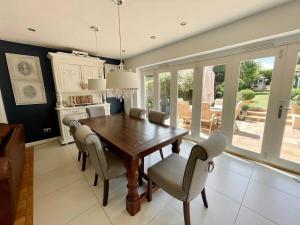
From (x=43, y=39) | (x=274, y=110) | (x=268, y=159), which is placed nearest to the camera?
(x=274, y=110)

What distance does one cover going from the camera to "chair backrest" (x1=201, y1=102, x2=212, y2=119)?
3003 millimetres

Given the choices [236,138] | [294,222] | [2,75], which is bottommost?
[294,222]

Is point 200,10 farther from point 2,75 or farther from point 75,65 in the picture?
point 2,75

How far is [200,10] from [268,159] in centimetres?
260

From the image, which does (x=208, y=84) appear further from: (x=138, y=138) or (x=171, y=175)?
(x=171, y=175)

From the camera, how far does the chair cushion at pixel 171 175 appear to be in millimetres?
1244

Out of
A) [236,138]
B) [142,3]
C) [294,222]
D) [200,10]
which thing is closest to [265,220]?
[294,222]

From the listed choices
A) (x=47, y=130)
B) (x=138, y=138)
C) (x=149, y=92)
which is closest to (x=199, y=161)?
(x=138, y=138)

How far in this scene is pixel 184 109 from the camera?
3.48 meters

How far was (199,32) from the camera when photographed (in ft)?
8.43

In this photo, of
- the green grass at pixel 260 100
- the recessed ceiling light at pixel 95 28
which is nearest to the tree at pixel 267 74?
the green grass at pixel 260 100

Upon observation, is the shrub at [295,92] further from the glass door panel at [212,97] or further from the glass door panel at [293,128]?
the glass door panel at [212,97]

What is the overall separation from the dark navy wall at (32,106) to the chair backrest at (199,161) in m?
3.71

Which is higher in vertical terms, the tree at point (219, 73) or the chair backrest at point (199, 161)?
the tree at point (219, 73)
